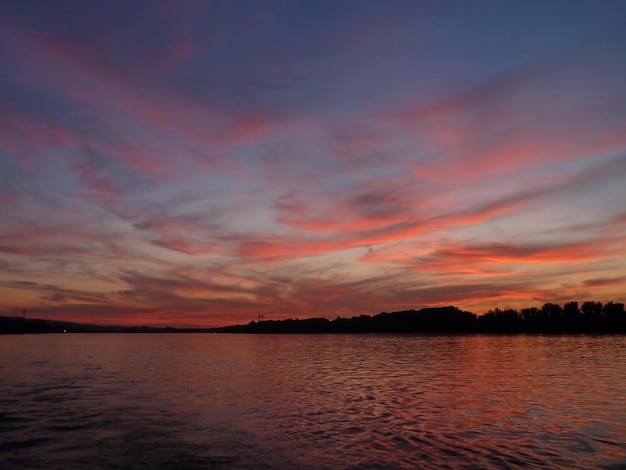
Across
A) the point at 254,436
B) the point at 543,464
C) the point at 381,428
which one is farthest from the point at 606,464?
the point at 254,436

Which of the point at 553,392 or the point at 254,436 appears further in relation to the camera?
the point at 553,392

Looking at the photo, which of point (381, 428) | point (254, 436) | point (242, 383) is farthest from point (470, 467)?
point (242, 383)

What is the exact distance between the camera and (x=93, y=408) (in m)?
29.8

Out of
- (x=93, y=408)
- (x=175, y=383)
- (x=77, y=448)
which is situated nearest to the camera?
(x=77, y=448)

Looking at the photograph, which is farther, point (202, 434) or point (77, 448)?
point (202, 434)

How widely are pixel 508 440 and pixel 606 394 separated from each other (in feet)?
61.1

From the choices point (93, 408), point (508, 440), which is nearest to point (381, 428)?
point (508, 440)

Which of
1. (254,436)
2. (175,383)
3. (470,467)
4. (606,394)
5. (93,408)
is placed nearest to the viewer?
(470,467)

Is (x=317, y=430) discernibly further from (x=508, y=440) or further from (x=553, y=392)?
(x=553, y=392)

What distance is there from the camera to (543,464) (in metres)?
17.2

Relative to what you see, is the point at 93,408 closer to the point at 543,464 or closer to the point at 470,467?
the point at 470,467

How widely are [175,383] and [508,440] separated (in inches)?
1292

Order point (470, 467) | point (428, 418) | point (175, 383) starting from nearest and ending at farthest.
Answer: point (470, 467) < point (428, 418) < point (175, 383)

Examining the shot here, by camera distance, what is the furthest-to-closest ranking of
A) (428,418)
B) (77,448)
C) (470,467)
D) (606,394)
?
(606,394) → (428,418) → (77,448) → (470,467)
